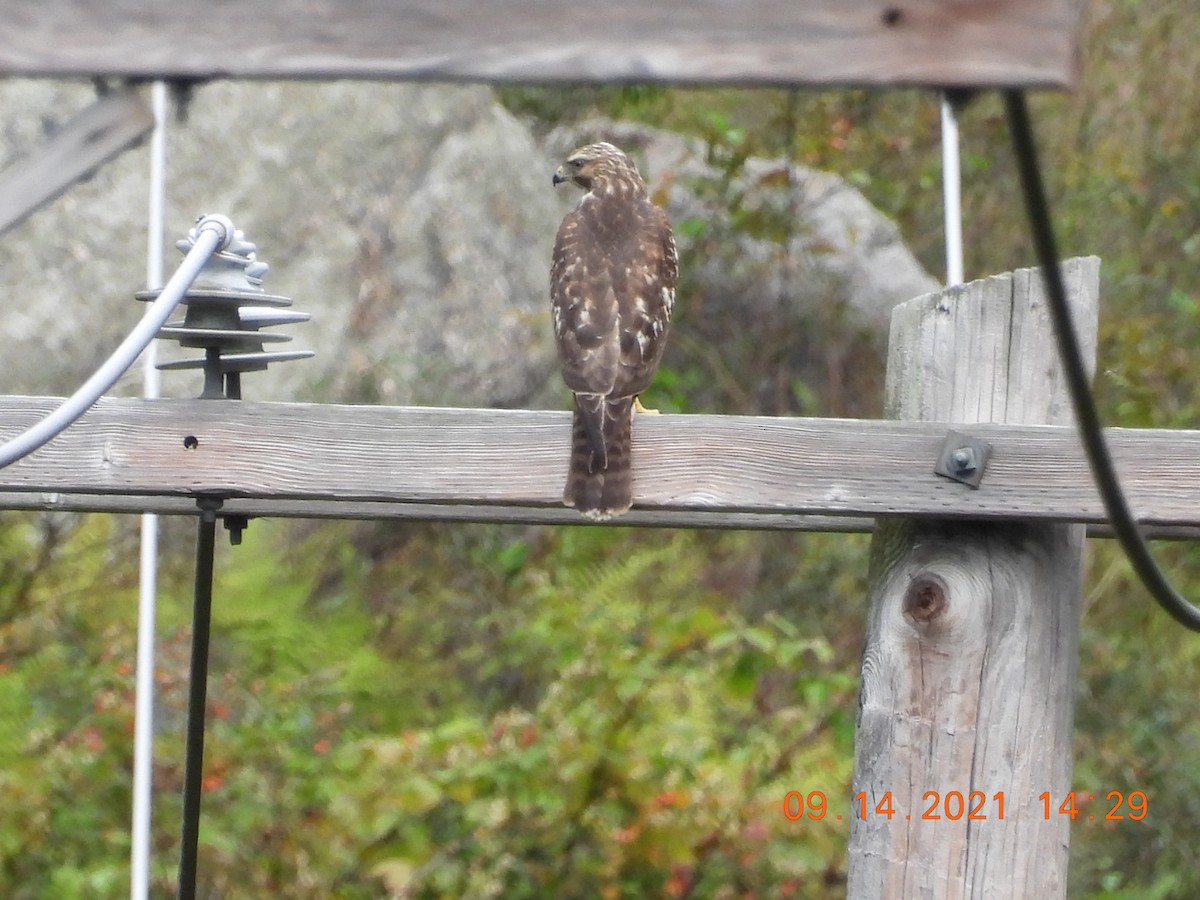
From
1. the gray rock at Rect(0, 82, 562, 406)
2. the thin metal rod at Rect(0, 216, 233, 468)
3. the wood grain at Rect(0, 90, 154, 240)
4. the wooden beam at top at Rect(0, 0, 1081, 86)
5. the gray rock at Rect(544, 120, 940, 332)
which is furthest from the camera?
the gray rock at Rect(544, 120, 940, 332)

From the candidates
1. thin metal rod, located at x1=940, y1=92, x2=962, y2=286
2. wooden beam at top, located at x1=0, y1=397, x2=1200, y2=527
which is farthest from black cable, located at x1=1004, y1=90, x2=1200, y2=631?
thin metal rod, located at x1=940, y1=92, x2=962, y2=286

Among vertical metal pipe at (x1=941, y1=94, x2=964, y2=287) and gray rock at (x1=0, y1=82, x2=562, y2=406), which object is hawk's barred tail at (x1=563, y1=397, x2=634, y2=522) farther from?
gray rock at (x1=0, y1=82, x2=562, y2=406)

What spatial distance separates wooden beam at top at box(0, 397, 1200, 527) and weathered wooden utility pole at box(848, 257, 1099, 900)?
61 mm

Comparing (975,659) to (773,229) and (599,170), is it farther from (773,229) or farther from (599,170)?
(773,229)

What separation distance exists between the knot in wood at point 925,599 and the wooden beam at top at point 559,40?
4.03 feet

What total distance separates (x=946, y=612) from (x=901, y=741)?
207mm

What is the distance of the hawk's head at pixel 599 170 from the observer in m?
5.00

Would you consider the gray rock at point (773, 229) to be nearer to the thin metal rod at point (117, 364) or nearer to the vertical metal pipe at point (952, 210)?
the vertical metal pipe at point (952, 210)

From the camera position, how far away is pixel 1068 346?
171 centimetres

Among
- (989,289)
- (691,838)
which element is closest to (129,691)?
(691,838)

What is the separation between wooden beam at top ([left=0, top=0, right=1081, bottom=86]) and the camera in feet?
4.64

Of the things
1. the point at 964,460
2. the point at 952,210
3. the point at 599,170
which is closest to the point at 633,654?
the point at 599,170

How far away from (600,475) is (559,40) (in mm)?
1178

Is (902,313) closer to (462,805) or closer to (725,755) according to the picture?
(462,805)
